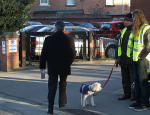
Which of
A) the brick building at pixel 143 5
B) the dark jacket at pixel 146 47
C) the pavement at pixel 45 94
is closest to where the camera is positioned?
the dark jacket at pixel 146 47

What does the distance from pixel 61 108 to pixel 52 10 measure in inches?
1287

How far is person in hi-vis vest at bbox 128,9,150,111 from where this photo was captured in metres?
6.25

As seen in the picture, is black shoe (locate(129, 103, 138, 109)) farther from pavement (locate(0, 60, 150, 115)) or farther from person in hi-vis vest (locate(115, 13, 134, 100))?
person in hi-vis vest (locate(115, 13, 134, 100))

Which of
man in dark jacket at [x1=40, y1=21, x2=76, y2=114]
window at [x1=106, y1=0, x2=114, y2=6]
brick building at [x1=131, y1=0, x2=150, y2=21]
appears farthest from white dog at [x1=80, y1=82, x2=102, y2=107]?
window at [x1=106, y1=0, x2=114, y2=6]

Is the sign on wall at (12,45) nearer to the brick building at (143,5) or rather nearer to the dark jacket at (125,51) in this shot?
the dark jacket at (125,51)

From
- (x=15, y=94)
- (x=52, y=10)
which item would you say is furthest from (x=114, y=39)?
(x=52, y=10)

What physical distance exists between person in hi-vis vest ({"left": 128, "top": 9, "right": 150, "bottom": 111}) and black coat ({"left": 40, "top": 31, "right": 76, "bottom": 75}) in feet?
4.55

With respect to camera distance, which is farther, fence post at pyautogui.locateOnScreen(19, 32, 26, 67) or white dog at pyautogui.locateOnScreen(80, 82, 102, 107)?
fence post at pyautogui.locateOnScreen(19, 32, 26, 67)

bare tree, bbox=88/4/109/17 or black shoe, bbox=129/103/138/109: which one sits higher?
bare tree, bbox=88/4/109/17

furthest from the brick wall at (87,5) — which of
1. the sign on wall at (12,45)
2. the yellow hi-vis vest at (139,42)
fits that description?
the yellow hi-vis vest at (139,42)

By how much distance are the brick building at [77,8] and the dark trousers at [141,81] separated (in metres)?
31.2

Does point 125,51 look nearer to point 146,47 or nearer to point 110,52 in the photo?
point 146,47

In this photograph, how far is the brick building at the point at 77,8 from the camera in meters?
38.5

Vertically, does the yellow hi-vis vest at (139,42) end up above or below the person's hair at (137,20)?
below
